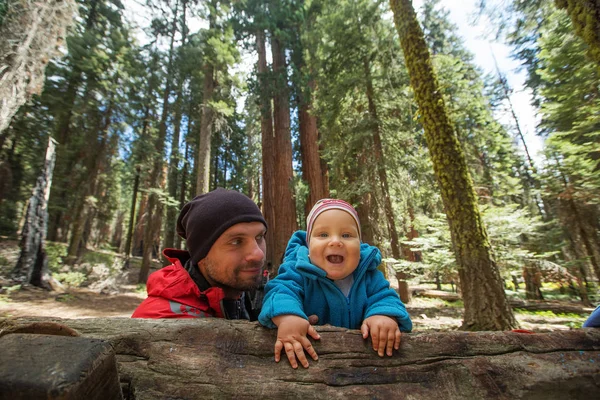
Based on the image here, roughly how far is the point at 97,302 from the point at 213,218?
40.2 ft

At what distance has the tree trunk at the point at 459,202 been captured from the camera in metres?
4.96

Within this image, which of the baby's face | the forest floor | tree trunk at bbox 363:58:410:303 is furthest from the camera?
tree trunk at bbox 363:58:410:303

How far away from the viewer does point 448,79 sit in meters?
9.75

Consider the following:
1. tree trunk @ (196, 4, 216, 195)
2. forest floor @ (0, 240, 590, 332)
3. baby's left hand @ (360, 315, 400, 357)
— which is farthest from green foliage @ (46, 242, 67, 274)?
baby's left hand @ (360, 315, 400, 357)

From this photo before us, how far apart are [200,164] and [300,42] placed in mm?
7454

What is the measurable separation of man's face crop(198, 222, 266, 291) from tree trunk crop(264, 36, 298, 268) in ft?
28.1

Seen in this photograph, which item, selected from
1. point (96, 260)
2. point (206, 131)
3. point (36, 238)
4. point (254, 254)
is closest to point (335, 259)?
point (254, 254)

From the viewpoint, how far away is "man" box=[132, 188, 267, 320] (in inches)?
68.5

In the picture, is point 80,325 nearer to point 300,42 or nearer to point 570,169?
point 570,169

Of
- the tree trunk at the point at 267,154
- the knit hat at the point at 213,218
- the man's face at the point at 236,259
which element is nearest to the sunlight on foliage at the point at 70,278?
the tree trunk at the point at 267,154

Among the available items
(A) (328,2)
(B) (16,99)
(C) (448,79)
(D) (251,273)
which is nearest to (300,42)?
(A) (328,2)

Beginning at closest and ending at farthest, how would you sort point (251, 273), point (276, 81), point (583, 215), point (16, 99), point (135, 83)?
point (251, 273)
point (16, 99)
point (583, 215)
point (276, 81)
point (135, 83)

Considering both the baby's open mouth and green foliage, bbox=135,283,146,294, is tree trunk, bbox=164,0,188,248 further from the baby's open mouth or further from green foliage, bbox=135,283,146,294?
the baby's open mouth

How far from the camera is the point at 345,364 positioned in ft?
4.23
